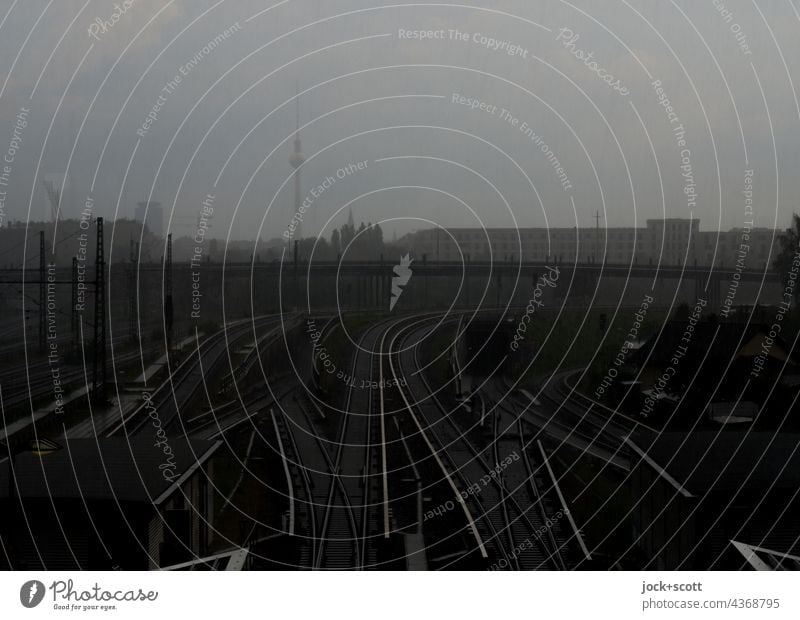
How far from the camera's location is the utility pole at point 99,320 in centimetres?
307

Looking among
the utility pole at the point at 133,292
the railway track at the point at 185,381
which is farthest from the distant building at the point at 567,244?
the utility pole at the point at 133,292

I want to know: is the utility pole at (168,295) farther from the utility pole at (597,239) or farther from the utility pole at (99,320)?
the utility pole at (597,239)

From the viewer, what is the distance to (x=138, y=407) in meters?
3.25

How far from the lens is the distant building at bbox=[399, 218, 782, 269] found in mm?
3258

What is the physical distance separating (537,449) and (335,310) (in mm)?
1068

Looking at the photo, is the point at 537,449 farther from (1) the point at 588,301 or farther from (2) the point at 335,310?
(2) the point at 335,310

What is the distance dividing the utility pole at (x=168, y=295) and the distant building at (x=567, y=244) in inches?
35.9

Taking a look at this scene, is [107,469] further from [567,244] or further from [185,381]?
[567,244]

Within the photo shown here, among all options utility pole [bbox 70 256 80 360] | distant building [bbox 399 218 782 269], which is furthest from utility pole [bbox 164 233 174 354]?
distant building [bbox 399 218 782 269]

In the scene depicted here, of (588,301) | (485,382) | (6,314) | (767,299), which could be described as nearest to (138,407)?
(6,314)

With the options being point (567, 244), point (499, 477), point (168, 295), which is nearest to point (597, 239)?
point (567, 244)

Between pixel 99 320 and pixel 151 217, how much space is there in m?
0.45

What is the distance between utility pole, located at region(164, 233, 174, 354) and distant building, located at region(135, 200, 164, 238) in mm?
47

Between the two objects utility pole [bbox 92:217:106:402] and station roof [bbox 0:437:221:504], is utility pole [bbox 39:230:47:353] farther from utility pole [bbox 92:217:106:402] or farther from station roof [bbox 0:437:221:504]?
station roof [bbox 0:437:221:504]
